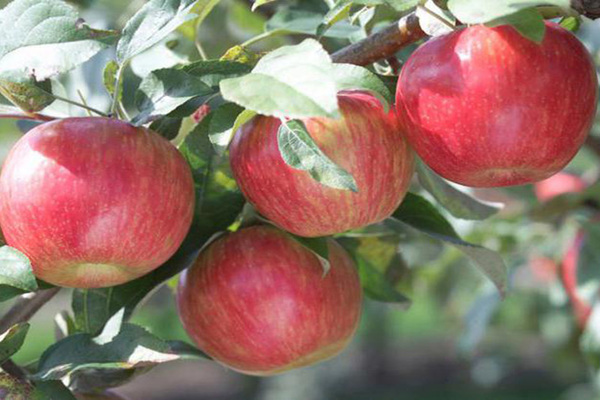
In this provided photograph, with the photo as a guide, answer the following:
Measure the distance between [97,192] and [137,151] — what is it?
0.05 metres

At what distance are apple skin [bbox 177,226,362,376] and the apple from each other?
187 mm

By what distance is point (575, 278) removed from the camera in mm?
1657

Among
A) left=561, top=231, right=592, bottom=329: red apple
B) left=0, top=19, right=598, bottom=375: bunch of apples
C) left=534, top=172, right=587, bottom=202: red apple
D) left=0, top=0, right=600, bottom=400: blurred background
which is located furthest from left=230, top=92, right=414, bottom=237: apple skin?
left=534, top=172, right=587, bottom=202: red apple

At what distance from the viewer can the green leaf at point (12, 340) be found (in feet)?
2.64

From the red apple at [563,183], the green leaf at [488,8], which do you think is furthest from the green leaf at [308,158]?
the red apple at [563,183]

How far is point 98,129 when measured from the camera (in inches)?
31.4

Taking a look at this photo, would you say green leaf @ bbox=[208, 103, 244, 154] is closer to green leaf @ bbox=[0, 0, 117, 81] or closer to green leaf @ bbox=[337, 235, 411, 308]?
green leaf @ bbox=[0, 0, 117, 81]

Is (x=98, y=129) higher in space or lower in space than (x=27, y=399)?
higher

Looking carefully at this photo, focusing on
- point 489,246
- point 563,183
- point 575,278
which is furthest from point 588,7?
point 563,183

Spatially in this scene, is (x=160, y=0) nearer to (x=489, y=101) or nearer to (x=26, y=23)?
(x=26, y=23)

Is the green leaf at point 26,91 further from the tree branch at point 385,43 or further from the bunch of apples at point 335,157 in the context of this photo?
the tree branch at point 385,43

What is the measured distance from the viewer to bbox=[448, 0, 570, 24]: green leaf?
25.2 inches

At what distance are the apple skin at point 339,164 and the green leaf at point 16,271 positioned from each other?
21cm

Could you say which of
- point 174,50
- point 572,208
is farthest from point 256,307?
point 572,208
